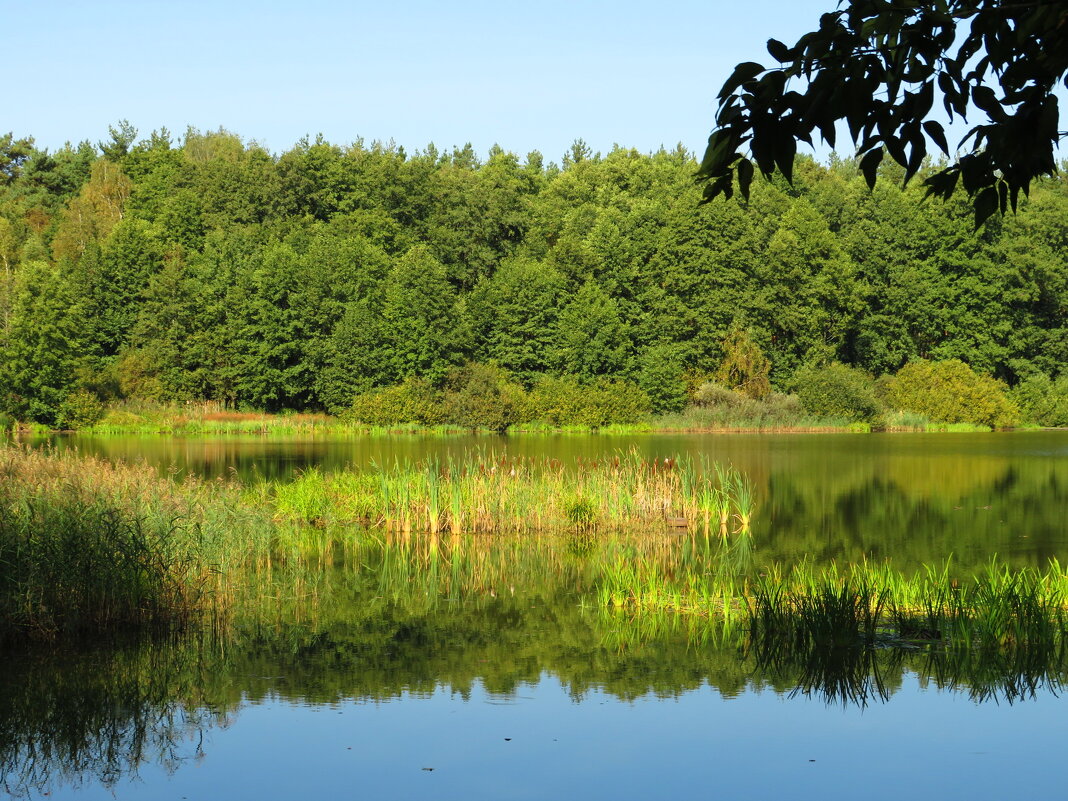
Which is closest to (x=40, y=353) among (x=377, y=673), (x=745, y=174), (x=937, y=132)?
(x=377, y=673)

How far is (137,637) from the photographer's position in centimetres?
1084

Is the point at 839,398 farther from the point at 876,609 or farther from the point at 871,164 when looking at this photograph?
the point at 871,164

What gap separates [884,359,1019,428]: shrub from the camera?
58750mm

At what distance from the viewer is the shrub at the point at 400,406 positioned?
5538cm

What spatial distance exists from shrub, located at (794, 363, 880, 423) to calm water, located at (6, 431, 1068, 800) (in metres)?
45.3

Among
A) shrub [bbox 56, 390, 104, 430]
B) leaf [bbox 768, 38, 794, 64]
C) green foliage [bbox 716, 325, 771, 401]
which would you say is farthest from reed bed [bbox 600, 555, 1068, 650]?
green foliage [bbox 716, 325, 771, 401]

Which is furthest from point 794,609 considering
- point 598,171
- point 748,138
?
point 598,171

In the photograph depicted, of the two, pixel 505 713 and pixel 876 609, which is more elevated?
pixel 876 609

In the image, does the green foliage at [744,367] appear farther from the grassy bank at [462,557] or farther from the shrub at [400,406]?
the grassy bank at [462,557]

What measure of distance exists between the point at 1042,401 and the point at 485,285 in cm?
3008

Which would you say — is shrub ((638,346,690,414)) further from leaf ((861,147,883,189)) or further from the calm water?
leaf ((861,147,883,189))

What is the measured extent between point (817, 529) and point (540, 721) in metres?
12.4

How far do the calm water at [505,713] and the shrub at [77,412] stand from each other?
42.4m

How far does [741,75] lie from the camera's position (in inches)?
144
